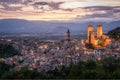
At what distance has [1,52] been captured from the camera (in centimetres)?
5412

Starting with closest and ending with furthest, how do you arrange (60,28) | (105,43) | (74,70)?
(74,70) < (105,43) < (60,28)

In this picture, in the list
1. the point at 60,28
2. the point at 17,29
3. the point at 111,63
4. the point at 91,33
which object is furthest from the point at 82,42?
the point at 17,29

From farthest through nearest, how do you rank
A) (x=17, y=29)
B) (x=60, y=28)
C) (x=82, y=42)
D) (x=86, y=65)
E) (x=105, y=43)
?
1. (x=17, y=29)
2. (x=60, y=28)
3. (x=82, y=42)
4. (x=105, y=43)
5. (x=86, y=65)

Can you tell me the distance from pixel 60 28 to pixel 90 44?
3956 inches

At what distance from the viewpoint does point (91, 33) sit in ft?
200

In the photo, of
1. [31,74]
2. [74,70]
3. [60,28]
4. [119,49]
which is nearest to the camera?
[31,74]

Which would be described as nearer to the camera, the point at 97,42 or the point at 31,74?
the point at 31,74

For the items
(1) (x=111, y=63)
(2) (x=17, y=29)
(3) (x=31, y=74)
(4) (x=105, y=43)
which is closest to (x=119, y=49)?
(4) (x=105, y=43)

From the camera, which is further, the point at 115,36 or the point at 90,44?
the point at 115,36

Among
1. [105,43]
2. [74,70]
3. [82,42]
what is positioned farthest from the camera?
[82,42]

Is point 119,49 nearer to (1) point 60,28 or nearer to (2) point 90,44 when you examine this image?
(2) point 90,44

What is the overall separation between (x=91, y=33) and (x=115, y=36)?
577 centimetres

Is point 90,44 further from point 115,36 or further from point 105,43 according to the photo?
point 115,36

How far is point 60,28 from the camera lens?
159m
